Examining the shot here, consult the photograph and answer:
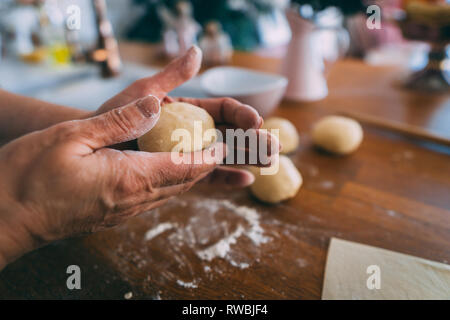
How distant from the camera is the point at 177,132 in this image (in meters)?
0.77

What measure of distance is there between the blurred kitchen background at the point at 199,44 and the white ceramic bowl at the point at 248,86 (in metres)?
0.01

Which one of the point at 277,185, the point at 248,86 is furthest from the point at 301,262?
the point at 248,86

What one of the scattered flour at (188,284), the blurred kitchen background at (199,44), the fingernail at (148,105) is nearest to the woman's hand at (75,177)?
the fingernail at (148,105)

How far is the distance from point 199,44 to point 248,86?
1.08 metres

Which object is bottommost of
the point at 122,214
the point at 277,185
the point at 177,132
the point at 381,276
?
the point at 381,276

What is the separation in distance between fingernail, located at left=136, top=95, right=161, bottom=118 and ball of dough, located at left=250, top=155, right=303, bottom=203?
17.3 inches

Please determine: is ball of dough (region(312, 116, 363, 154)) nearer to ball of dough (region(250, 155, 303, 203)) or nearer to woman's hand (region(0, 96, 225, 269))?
ball of dough (region(250, 155, 303, 203))

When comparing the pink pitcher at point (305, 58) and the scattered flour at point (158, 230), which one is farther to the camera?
the pink pitcher at point (305, 58)

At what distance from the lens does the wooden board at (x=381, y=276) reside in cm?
68

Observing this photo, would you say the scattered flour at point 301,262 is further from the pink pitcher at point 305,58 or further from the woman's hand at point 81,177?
the pink pitcher at point 305,58

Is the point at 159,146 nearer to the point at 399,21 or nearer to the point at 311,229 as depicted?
the point at 311,229

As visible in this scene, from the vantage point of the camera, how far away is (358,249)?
2.54ft

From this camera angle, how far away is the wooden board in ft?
2.23

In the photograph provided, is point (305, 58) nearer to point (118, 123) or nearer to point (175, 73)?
point (175, 73)
